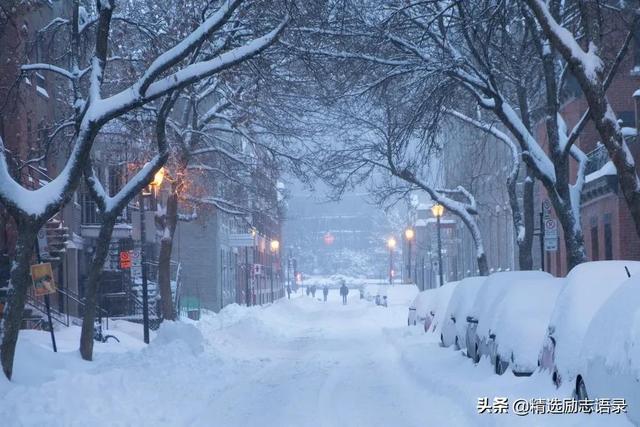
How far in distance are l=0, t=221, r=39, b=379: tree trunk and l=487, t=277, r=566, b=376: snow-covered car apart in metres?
7.14

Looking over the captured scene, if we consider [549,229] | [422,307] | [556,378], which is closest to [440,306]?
[422,307]

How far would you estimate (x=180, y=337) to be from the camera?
24.0m

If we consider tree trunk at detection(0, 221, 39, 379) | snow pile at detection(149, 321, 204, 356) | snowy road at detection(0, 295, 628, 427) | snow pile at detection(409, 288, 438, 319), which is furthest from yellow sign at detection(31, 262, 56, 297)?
snow pile at detection(409, 288, 438, 319)

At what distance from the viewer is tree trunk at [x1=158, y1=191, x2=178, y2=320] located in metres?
31.6

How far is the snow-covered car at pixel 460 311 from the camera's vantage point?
21969 mm

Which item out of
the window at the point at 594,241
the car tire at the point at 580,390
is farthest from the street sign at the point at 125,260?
the car tire at the point at 580,390

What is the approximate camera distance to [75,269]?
1624 inches

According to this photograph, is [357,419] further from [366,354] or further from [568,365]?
[366,354]

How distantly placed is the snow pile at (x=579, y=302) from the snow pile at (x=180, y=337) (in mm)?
12719

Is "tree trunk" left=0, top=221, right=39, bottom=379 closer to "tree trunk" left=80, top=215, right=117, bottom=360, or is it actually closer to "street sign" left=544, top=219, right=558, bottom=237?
"tree trunk" left=80, top=215, right=117, bottom=360

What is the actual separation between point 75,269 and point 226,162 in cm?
1066

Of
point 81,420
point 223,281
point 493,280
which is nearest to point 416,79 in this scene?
point 493,280

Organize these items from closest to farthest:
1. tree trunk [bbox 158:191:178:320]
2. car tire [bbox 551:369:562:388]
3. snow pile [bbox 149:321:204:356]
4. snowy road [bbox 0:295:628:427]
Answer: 1. car tire [bbox 551:369:562:388]
2. snowy road [bbox 0:295:628:427]
3. snow pile [bbox 149:321:204:356]
4. tree trunk [bbox 158:191:178:320]

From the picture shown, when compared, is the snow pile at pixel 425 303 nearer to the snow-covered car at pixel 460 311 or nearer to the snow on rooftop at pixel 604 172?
the snow on rooftop at pixel 604 172
